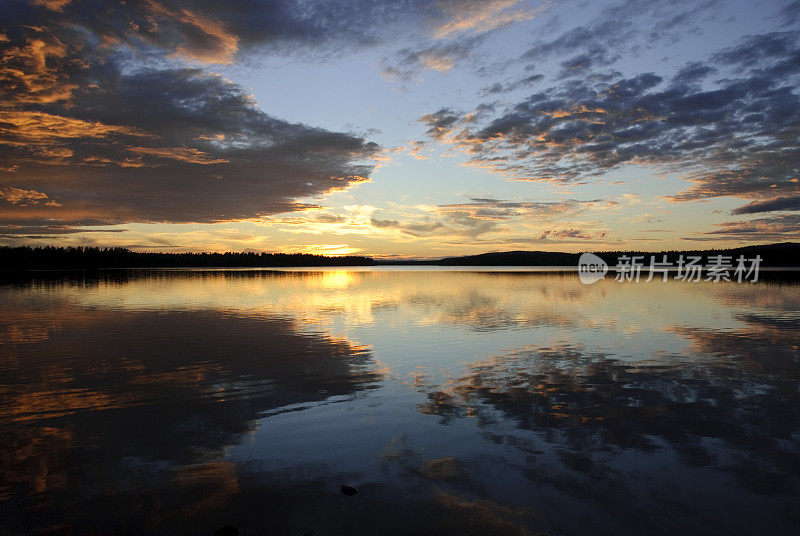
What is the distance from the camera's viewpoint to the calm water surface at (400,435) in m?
7.78

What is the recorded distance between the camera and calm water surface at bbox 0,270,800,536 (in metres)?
7.78

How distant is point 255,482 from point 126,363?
13.2 meters

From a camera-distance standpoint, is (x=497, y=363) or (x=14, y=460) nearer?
(x=14, y=460)

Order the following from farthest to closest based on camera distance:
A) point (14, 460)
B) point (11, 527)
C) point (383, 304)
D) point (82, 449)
→ point (383, 304) → point (82, 449) → point (14, 460) → point (11, 527)

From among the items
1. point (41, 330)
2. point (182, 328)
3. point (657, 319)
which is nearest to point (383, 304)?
point (182, 328)

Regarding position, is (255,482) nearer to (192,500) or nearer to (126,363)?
(192,500)

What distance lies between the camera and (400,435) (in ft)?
36.8

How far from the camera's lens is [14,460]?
9633 millimetres

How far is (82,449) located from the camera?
10.3 metres

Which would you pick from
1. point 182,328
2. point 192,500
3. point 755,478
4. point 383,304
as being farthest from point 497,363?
point 383,304

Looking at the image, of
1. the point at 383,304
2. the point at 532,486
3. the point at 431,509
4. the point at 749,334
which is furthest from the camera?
the point at 383,304

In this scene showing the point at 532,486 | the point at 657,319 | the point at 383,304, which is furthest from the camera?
the point at 383,304

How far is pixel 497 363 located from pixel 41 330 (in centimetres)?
2572

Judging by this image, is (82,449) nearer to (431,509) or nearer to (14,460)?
(14,460)
